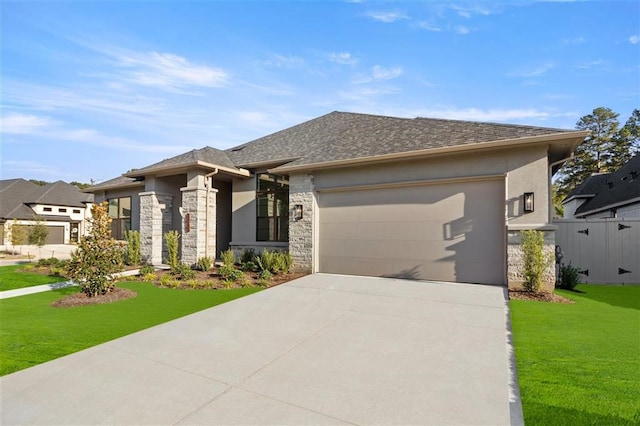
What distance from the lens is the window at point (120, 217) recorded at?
Result: 48.8 feet

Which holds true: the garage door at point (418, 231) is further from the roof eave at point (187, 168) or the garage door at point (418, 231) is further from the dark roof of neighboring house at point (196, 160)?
the dark roof of neighboring house at point (196, 160)

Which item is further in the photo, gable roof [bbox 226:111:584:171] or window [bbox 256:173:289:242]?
window [bbox 256:173:289:242]

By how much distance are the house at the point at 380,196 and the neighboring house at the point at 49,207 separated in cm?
2176

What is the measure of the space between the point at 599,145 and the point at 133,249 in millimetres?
35797

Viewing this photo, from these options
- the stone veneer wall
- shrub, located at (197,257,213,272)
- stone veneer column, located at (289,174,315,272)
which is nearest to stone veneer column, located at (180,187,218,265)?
shrub, located at (197,257,213,272)

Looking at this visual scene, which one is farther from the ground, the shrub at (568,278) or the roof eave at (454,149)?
the roof eave at (454,149)

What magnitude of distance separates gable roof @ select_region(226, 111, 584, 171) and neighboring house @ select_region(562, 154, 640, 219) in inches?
374

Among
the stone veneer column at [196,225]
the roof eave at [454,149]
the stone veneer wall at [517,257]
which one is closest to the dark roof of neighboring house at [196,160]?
the stone veneer column at [196,225]

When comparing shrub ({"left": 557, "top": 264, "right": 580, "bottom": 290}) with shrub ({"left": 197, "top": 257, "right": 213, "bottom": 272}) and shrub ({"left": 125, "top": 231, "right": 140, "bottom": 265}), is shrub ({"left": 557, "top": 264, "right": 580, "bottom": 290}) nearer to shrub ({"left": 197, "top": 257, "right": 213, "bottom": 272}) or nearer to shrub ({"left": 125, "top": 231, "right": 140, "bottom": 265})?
shrub ({"left": 197, "top": 257, "right": 213, "bottom": 272})

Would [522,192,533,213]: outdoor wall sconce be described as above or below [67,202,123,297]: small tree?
above

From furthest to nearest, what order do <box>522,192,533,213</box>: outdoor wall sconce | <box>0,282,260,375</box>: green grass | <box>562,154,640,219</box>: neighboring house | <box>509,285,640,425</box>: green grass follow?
<box>562,154,640,219</box>: neighboring house, <box>522,192,533,213</box>: outdoor wall sconce, <box>0,282,260,375</box>: green grass, <box>509,285,640,425</box>: green grass

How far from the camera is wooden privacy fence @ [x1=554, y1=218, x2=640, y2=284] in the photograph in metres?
8.05

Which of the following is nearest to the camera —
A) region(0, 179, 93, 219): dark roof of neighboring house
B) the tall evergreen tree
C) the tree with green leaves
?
the tree with green leaves

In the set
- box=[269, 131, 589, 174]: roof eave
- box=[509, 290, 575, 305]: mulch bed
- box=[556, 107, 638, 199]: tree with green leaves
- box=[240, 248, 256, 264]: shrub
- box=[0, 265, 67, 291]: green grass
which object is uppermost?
box=[556, 107, 638, 199]: tree with green leaves
